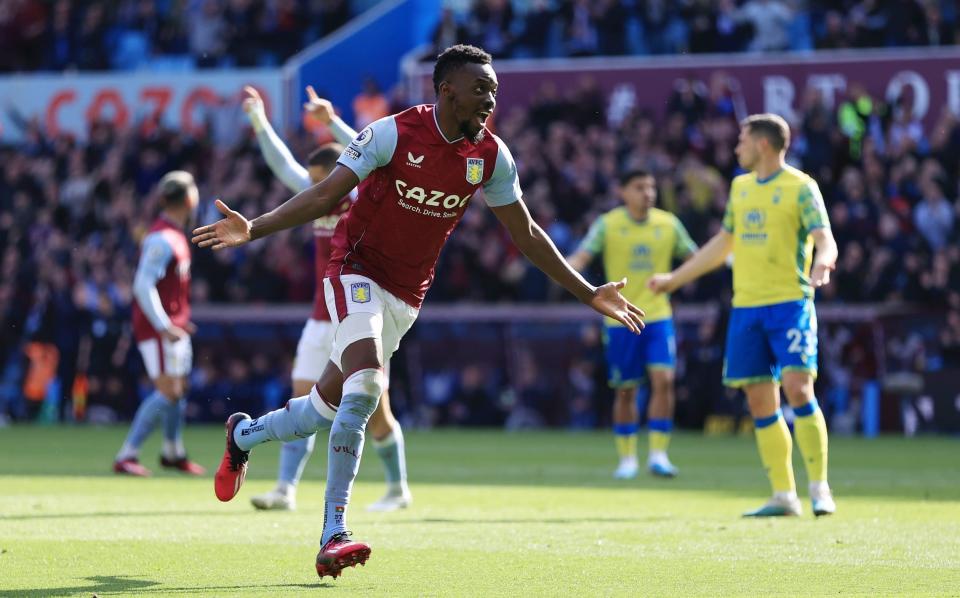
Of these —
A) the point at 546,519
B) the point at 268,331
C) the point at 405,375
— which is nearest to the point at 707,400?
the point at 405,375

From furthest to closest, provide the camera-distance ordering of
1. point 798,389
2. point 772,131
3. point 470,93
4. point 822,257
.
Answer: point 772,131 < point 798,389 < point 822,257 < point 470,93

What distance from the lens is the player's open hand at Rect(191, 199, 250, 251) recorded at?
7043 millimetres

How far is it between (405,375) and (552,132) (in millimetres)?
4424

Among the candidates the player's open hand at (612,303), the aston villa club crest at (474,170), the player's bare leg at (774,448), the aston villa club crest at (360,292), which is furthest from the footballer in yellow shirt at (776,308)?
the aston villa club crest at (360,292)

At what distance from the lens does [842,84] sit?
2459cm

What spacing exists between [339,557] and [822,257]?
4354 mm

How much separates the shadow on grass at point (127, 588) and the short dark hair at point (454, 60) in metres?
2.48

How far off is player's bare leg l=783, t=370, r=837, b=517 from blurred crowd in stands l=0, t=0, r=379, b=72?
21037 millimetres

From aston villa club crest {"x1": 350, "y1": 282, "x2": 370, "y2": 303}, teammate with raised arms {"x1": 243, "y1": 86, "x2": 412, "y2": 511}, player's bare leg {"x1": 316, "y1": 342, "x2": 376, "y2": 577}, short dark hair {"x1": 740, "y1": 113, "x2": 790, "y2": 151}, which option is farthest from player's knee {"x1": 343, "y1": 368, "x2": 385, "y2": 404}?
short dark hair {"x1": 740, "y1": 113, "x2": 790, "y2": 151}

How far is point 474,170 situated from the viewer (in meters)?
7.82

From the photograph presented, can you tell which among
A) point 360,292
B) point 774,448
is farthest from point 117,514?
point 774,448

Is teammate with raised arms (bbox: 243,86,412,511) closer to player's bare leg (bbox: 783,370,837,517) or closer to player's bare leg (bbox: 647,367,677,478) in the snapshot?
player's bare leg (bbox: 783,370,837,517)

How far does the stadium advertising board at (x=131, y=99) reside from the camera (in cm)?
2922

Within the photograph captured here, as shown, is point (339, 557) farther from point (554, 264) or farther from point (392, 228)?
point (554, 264)
